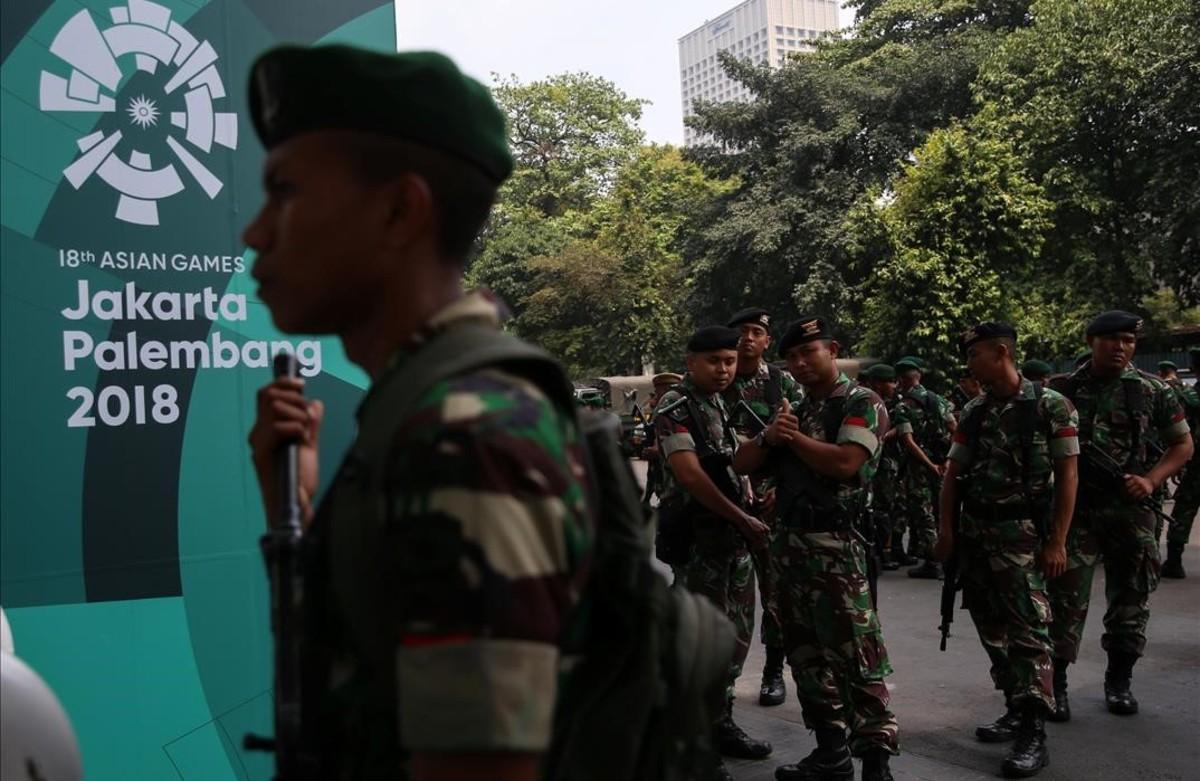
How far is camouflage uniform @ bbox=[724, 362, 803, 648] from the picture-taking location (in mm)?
5438

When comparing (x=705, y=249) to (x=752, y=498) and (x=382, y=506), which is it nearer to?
(x=752, y=498)

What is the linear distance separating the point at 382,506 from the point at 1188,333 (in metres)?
29.8

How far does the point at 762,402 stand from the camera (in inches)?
222

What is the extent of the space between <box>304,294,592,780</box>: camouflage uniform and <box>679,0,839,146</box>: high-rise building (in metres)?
120

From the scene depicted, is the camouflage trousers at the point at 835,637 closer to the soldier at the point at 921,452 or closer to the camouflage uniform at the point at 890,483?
the camouflage uniform at the point at 890,483

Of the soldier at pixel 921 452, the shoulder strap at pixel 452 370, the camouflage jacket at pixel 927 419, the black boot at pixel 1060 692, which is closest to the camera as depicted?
the shoulder strap at pixel 452 370

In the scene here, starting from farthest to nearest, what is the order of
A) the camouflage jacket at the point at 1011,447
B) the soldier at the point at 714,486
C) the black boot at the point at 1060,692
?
the black boot at the point at 1060,692, the soldier at the point at 714,486, the camouflage jacket at the point at 1011,447

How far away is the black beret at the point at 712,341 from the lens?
501 cm

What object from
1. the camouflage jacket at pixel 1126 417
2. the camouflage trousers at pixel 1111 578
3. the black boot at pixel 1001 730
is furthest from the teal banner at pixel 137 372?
the camouflage jacket at pixel 1126 417

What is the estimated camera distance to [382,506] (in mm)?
1065

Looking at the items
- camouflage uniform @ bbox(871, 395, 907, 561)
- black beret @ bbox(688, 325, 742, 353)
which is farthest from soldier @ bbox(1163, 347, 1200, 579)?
black beret @ bbox(688, 325, 742, 353)

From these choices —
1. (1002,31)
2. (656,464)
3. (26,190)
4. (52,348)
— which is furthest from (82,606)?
(1002,31)

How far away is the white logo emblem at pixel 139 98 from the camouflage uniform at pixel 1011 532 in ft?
11.1

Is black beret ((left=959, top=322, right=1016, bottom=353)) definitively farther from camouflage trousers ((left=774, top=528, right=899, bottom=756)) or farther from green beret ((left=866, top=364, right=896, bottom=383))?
green beret ((left=866, top=364, right=896, bottom=383))
